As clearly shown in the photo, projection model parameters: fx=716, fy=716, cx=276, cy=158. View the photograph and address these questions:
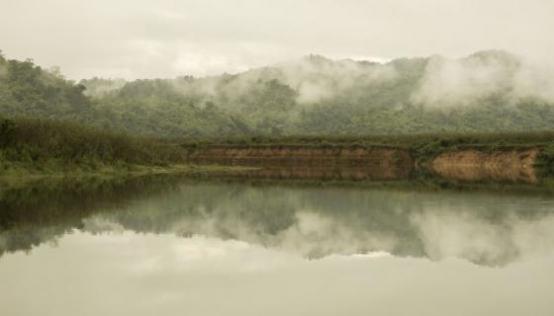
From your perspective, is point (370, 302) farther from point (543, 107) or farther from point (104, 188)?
point (543, 107)

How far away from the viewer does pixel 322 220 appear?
2078cm

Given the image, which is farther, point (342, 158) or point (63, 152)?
point (342, 158)

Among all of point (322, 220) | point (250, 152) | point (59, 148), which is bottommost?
point (250, 152)

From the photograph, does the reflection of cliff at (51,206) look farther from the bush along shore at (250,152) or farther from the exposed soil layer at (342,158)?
the exposed soil layer at (342,158)

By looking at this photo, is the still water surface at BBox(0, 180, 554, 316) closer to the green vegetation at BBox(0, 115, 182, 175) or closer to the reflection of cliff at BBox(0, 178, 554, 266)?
the reflection of cliff at BBox(0, 178, 554, 266)

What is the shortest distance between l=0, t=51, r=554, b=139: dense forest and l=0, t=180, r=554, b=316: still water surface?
2307 inches

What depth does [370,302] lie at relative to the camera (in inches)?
388

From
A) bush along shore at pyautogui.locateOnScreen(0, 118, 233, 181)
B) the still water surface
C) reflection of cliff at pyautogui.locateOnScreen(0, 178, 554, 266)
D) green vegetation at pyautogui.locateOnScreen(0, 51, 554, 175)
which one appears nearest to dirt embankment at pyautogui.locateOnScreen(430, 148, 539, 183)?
green vegetation at pyautogui.locateOnScreen(0, 51, 554, 175)

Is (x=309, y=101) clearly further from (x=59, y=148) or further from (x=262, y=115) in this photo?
(x=59, y=148)

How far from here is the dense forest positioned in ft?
337

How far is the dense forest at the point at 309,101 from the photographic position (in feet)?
337

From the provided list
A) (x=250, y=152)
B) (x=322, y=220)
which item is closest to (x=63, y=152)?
(x=322, y=220)

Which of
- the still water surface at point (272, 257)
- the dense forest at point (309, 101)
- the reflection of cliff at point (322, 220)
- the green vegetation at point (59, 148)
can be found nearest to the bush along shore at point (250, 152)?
the green vegetation at point (59, 148)

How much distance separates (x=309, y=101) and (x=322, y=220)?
465 feet
